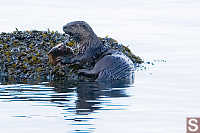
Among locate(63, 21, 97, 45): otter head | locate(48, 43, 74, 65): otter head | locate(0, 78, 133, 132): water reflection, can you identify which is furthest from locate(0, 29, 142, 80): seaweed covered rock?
locate(0, 78, 133, 132): water reflection

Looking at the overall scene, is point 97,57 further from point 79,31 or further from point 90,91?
point 90,91

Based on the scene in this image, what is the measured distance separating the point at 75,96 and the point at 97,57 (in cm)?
331

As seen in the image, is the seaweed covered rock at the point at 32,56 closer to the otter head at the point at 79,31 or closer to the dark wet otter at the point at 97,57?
the dark wet otter at the point at 97,57

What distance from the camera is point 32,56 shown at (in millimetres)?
18312

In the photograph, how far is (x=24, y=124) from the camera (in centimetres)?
1130

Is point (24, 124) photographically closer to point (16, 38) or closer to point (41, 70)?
point (41, 70)

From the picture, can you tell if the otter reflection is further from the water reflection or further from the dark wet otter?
the dark wet otter

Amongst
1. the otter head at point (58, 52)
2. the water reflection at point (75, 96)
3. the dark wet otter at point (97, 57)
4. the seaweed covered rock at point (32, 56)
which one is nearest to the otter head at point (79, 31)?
the dark wet otter at point (97, 57)

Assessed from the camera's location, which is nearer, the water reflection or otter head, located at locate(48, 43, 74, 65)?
the water reflection

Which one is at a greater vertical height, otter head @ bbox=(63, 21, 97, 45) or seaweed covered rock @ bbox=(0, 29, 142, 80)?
otter head @ bbox=(63, 21, 97, 45)

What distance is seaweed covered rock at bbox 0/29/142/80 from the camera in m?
17.7

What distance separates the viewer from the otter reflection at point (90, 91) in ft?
42.7

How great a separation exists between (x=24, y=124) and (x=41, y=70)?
6621mm

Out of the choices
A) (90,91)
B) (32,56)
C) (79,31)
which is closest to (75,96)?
(90,91)
